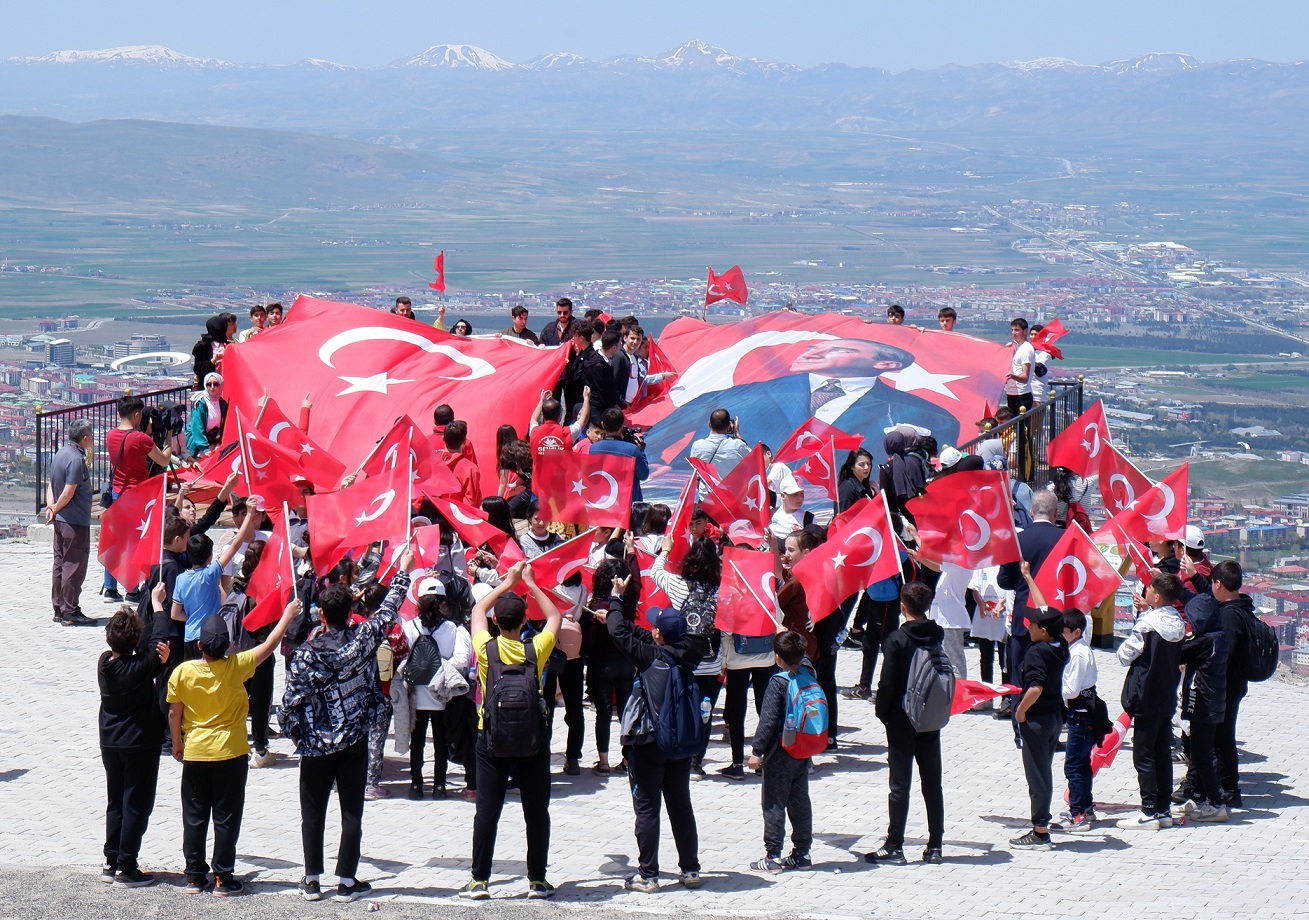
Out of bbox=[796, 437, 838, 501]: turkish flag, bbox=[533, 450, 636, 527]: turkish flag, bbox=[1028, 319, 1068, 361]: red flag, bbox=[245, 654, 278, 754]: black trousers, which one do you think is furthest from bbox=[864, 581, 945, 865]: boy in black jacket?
bbox=[1028, 319, 1068, 361]: red flag

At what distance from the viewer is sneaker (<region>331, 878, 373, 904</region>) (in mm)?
9195

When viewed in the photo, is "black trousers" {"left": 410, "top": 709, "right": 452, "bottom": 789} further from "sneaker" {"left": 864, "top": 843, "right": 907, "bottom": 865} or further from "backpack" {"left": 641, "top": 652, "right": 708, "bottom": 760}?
"sneaker" {"left": 864, "top": 843, "right": 907, "bottom": 865}

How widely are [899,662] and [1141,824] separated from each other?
223 centimetres

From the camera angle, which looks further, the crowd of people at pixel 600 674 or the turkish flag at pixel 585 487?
the turkish flag at pixel 585 487

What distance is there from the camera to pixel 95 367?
85250 mm

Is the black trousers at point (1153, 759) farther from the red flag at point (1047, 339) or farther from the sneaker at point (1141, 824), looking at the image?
the red flag at point (1047, 339)

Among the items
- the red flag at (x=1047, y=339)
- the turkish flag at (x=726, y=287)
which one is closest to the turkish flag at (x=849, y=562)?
the red flag at (x=1047, y=339)

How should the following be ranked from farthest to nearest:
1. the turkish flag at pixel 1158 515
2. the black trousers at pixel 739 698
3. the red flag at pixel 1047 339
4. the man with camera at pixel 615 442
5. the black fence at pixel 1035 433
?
the red flag at pixel 1047 339
the black fence at pixel 1035 433
the man with camera at pixel 615 442
the turkish flag at pixel 1158 515
the black trousers at pixel 739 698

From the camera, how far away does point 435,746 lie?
11.0 meters

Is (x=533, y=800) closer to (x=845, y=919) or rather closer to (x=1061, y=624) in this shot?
(x=845, y=919)

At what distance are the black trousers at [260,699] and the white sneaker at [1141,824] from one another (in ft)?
18.2

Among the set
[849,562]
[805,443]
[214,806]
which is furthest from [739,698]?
Result: [805,443]

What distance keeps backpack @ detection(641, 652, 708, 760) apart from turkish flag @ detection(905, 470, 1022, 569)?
3174 mm

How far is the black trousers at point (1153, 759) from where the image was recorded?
10.6 meters
